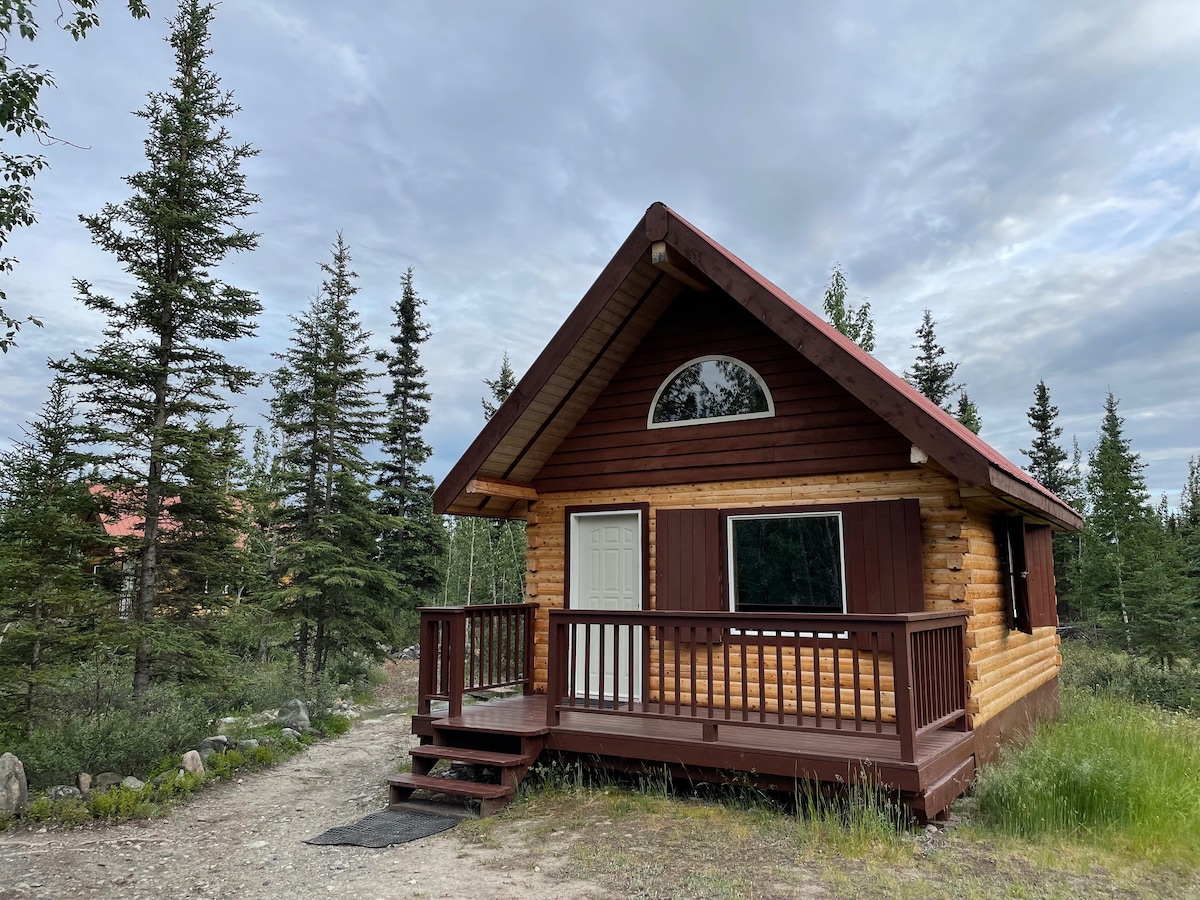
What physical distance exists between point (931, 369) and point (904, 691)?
25.9 m

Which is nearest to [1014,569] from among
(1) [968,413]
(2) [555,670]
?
(2) [555,670]

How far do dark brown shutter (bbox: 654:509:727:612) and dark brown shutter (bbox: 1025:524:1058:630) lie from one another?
11.1ft

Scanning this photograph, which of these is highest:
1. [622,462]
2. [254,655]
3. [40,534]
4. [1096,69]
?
[1096,69]

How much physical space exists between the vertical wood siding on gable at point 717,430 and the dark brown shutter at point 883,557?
474 mm

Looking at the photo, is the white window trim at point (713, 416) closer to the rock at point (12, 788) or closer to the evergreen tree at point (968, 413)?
the rock at point (12, 788)

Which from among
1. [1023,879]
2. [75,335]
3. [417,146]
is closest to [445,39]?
[417,146]

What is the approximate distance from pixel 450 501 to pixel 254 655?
12.9 metres

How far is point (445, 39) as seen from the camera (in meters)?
10.1

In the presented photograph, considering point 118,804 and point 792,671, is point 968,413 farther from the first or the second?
point 118,804

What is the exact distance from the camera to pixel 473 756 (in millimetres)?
6656

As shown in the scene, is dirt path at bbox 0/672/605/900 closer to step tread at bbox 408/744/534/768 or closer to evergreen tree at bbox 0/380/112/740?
step tread at bbox 408/744/534/768

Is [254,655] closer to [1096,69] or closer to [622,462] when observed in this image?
[622,462]

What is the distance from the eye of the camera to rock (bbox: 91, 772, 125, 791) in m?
6.87

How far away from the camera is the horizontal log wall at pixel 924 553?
685 centimetres
